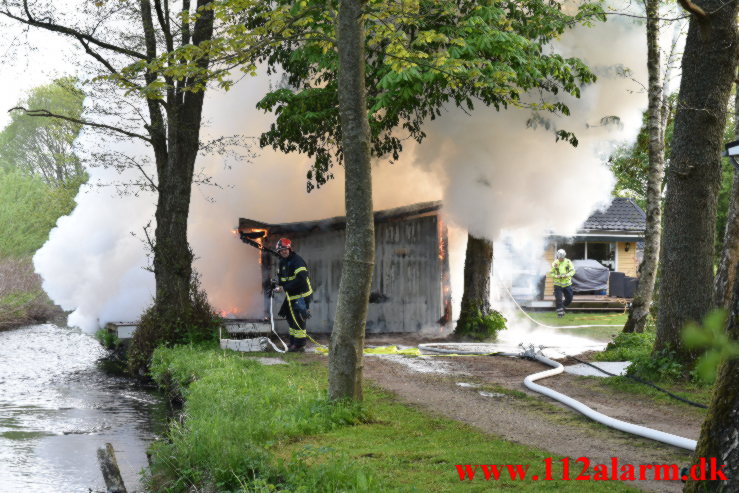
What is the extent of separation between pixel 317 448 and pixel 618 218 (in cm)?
2812

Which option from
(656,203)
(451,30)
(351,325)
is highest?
(451,30)

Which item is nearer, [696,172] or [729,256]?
[696,172]

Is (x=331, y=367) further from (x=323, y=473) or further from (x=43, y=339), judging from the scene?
(x=43, y=339)

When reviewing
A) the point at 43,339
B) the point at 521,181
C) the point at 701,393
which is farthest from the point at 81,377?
the point at 701,393

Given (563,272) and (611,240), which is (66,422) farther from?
(611,240)

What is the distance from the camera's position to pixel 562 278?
23578 millimetres

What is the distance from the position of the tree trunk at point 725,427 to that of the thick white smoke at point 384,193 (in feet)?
43.9

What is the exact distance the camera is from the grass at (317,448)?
204 inches

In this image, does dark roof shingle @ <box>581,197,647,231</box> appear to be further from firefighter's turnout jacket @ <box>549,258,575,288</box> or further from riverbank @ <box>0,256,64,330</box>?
riverbank @ <box>0,256,64,330</box>

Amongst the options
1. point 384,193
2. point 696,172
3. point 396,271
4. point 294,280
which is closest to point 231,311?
point 396,271

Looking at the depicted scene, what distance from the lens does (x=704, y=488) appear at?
11.8 feet

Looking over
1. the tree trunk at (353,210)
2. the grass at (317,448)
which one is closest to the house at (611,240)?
the grass at (317,448)

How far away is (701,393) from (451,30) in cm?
690

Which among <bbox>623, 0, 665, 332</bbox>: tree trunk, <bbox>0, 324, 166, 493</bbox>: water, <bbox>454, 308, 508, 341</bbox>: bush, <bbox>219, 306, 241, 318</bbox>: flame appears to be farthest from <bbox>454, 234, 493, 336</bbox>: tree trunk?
<bbox>0, 324, 166, 493</bbox>: water
